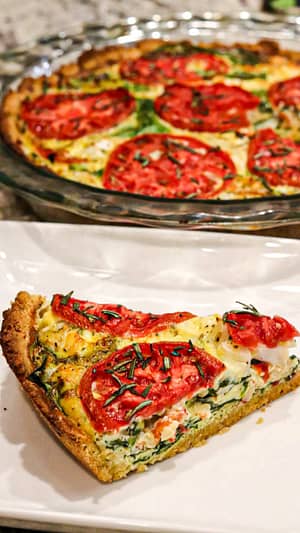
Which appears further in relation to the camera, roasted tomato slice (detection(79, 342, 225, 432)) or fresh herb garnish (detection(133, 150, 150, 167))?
fresh herb garnish (detection(133, 150, 150, 167))

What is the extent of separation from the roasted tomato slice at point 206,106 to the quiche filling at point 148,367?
143 cm

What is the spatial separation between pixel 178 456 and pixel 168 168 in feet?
4.75

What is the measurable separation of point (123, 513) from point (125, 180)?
1593 mm

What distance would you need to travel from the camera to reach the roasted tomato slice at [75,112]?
3541mm

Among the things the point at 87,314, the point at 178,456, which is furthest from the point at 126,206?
the point at 178,456

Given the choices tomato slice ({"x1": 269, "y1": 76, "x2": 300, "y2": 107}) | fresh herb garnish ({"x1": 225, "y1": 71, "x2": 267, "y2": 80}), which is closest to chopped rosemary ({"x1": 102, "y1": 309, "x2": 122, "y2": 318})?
tomato slice ({"x1": 269, "y1": 76, "x2": 300, "y2": 107})

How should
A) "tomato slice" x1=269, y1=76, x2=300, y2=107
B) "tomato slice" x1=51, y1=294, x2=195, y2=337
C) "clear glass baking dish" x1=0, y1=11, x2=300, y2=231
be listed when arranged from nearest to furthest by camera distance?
"tomato slice" x1=51, y1=294, x2=195, y2=337
"clear glass baking dish" x1=0, y1=11, x2=300, y2=231
"tomato slice" x1=269, y1=76, x2=300, y2=107

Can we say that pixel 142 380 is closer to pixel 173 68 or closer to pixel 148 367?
pixel 148 367

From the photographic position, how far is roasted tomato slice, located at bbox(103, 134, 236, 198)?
10.5 feet

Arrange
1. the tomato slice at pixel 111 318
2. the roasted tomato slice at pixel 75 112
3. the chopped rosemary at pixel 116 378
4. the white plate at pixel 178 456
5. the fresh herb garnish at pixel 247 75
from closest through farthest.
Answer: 1. the white plate at pixel 178 456
2. the chopped rosemary at pixel 116 378
3. the tomato slice at pixel 111 318
4. the roasted tomato slice at pixel 75 112
5. the fresh herb garnish at pixel 247 75

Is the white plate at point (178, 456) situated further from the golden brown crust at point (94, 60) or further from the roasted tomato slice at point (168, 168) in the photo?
the golden brown crust at point (94, 60)

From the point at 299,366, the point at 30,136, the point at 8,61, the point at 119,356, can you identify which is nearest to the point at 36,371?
the point at 119,356

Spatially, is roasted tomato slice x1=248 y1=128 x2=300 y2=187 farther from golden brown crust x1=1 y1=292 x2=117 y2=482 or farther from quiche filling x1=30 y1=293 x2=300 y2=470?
golden brown crust x1=1 y1=292 x2=117 y2=482

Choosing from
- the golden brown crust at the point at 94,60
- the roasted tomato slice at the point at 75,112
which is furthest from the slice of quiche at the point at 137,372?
the golden brown crust at the point at 94,60
